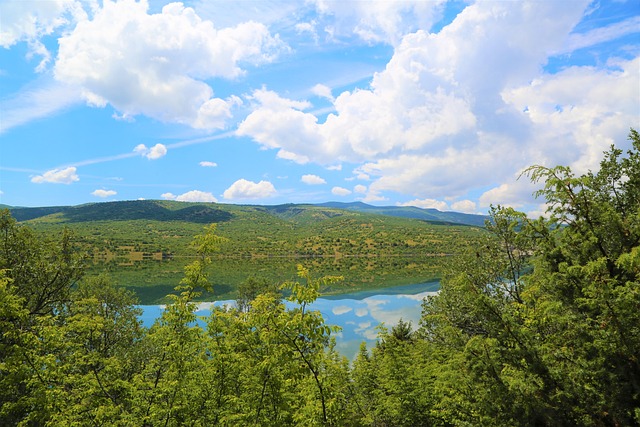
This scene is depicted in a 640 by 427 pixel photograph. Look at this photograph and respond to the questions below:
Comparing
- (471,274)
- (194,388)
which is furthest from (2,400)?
(471,274)

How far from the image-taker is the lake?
2200 inches

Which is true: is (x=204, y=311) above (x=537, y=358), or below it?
below

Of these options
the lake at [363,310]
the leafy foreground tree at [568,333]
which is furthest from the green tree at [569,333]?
the lake at [363,310]

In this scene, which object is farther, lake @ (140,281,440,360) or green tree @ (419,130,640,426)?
lake @ (140,281,440,360)

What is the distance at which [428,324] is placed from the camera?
30.6 m

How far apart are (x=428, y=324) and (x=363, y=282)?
101979 millimetres

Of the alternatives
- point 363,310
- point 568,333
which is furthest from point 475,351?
point 363,310

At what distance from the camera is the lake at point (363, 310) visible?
5588 cm

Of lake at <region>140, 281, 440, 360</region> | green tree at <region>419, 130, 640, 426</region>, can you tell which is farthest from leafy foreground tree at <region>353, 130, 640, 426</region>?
lake at <region>140, 281, 440, 360</region>

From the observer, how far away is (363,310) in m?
84.2

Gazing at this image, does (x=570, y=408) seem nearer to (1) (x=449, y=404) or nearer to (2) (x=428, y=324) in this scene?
(1) (x=449, y=404)

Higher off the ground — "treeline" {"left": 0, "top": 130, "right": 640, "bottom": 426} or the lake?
"treeline" {"left": 0, "top": 130, "right": 640, "bottom": 426}

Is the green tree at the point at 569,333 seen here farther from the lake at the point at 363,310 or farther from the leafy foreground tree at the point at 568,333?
the lake at the point at 363,310

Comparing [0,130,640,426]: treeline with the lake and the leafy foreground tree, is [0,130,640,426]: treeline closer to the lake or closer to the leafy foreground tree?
the leafy foreground tree
